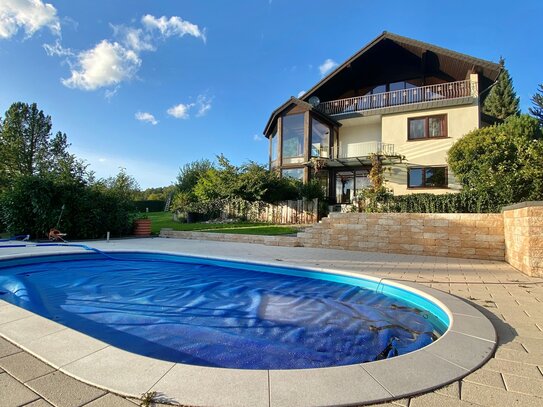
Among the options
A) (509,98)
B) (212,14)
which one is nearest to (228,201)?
(212,14)

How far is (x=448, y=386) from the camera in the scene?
192 centimetres

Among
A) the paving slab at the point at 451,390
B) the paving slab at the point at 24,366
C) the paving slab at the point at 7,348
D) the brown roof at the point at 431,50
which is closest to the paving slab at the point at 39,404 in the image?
the paving slab at the point at 24,366

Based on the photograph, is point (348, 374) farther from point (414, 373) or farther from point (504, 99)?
point (504, 99)

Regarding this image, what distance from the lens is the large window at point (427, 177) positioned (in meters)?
15.9

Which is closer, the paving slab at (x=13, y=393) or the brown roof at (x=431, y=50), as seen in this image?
the paving slab at (x=13, y=393)

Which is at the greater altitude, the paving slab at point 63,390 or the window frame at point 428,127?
the window frame at point 428,127

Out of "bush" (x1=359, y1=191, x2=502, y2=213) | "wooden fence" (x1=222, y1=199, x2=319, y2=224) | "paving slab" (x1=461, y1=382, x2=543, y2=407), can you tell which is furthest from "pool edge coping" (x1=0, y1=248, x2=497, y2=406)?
"wooden fence" (x1=222, y1=199, x2=319, y2=224)

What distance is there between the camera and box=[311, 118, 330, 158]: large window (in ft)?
59.5

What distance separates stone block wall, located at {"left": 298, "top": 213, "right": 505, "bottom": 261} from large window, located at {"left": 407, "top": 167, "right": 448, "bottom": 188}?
8.30 m

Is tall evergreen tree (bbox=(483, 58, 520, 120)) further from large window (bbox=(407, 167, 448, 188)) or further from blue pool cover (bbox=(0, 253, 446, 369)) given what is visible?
blue pool cover (bbox=(0, 253, 446, 369))

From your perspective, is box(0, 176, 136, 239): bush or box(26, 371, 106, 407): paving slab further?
box(0, 176, 136, 239): bush

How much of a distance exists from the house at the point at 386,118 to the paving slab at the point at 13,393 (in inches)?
618

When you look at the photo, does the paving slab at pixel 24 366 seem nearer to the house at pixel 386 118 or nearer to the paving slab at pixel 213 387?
the paving slab at pixel 213 387

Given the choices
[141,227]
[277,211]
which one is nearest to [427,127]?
[277,211]
